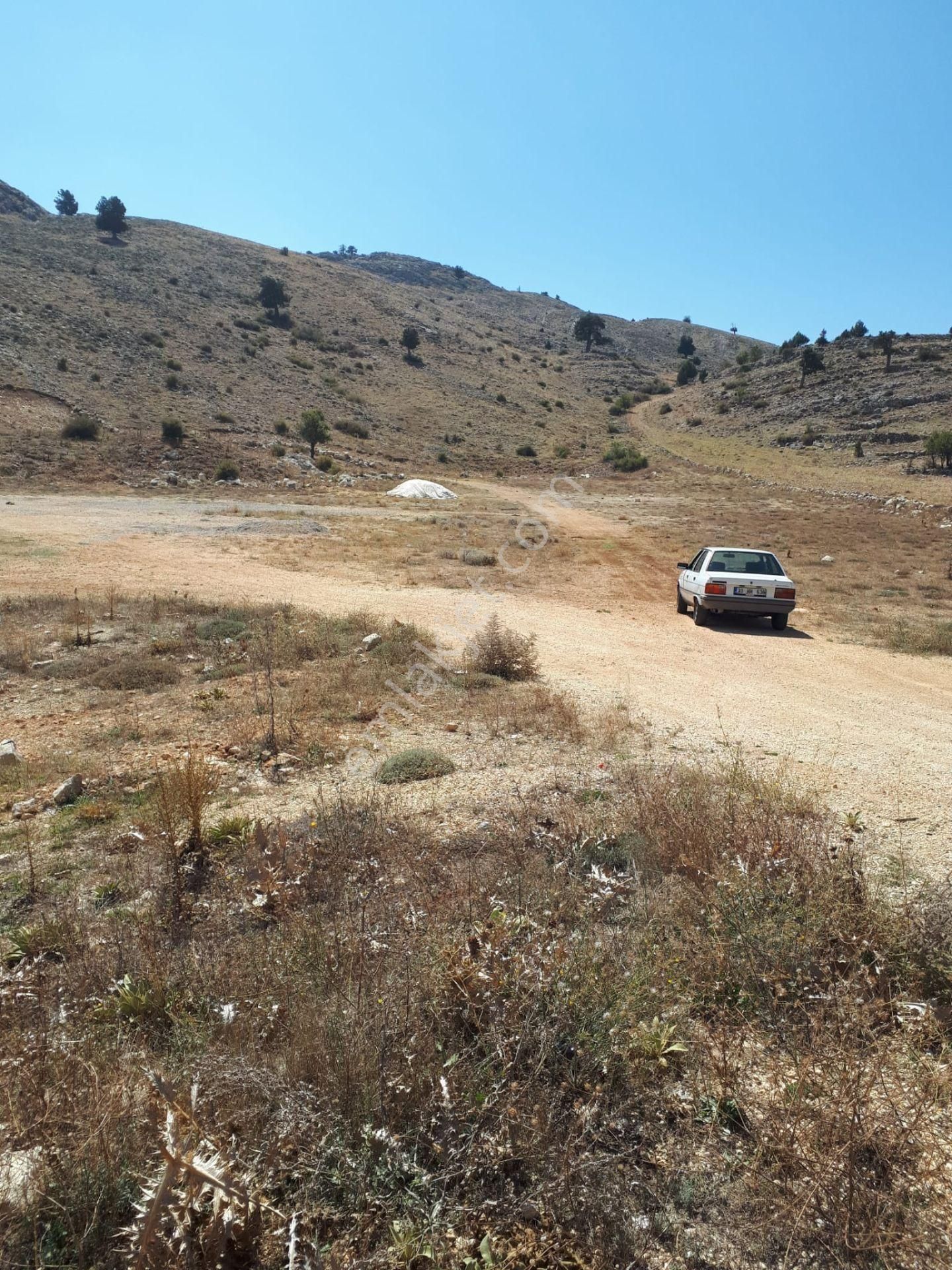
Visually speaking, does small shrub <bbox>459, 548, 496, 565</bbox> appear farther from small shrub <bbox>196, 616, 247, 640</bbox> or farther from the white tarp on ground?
the white tarp on ground

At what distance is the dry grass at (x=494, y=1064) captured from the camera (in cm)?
236

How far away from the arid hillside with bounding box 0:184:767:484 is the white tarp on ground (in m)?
7.99

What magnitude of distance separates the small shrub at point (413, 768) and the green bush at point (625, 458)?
48692 millimetres

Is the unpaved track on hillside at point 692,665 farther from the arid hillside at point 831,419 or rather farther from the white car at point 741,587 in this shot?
the arid hillside at point 831,419

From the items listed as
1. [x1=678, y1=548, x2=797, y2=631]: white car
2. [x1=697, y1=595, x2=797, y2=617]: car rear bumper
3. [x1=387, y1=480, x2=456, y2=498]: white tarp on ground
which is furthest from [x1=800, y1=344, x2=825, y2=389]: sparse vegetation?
[x1=697, y1=595, x2=797, y2=617]: car rear bumper

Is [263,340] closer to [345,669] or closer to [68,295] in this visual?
[68,295]

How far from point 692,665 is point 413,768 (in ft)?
19.1

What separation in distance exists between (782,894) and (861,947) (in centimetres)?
43

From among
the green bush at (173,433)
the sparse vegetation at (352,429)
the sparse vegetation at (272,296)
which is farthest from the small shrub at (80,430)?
the sparse vegetation at (272,296)

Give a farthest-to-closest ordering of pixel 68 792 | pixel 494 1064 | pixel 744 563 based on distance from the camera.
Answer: pixel 744 563
pixel 68 792
pixel 494 1064

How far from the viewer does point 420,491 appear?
1515 inches

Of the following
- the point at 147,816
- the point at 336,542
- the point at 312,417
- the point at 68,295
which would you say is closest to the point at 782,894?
the point at 147,816

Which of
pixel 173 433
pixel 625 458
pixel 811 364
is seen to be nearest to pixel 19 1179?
pixel 173 433

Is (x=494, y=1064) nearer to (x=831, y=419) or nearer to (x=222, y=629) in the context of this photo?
(x=222, y=629)
